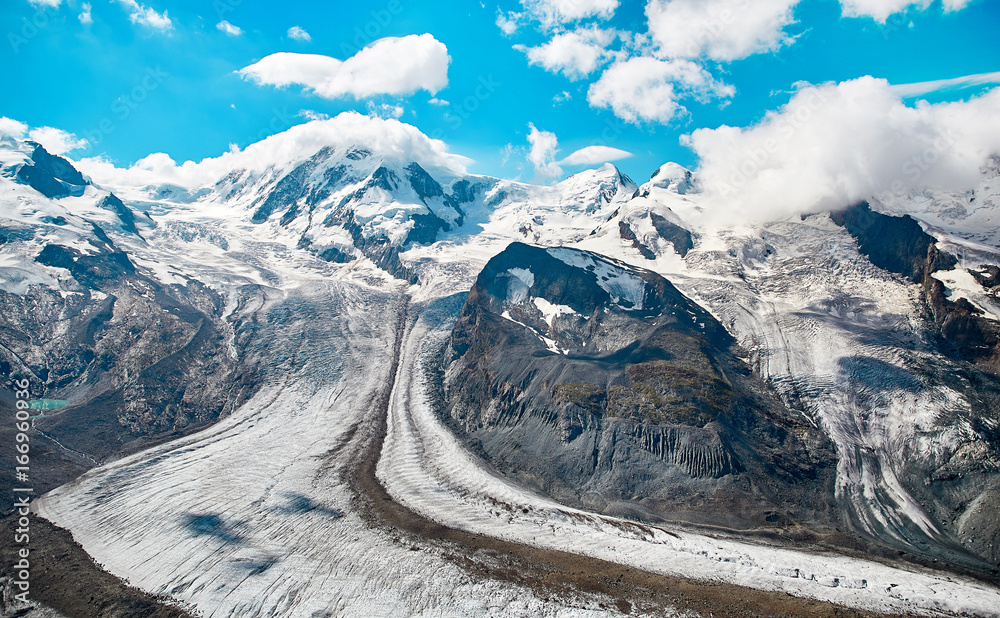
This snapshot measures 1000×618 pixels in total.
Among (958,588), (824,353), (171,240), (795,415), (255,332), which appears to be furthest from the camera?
(171,240)

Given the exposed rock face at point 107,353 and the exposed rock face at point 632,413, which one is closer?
the exposed rock face at point 632,413

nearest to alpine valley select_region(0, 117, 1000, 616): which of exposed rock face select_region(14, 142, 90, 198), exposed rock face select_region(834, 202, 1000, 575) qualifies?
exposed rock face select_region(834, 202, 1000, 575)

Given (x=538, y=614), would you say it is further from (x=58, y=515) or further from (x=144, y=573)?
(x=58, y=515)

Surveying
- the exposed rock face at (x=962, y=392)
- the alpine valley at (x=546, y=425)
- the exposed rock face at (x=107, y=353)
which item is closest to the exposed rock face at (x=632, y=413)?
the alpine valley at (x=546, y=425)

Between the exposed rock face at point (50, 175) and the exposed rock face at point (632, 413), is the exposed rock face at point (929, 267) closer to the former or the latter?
the exposed rock face at point (632, 413)

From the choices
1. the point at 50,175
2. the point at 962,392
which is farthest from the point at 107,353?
the point at 50,175

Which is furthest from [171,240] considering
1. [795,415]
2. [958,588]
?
[958,588]

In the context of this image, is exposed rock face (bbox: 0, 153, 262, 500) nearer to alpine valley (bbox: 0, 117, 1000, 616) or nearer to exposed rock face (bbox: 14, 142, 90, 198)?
alpine valley (bbox: 0, 117, 1000, 616)
